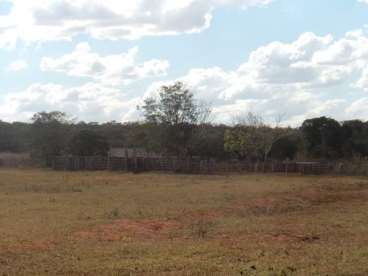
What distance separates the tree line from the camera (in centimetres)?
7388

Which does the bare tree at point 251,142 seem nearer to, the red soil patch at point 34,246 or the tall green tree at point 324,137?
the tall green tree at point 324,137

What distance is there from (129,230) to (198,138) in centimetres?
5989

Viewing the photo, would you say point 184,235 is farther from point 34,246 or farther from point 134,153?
point 134,153

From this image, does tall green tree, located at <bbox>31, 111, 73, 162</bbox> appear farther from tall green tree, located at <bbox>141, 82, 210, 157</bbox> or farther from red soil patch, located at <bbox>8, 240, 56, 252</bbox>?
red soil patch, located at <bbox>8, 240, 56, 252</bbox>

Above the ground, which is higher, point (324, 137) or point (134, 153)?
point (324, 137)

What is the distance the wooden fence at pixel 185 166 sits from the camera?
6144 cm

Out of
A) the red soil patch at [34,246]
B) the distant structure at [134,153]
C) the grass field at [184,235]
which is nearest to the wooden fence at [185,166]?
the distant structure at [134,153]

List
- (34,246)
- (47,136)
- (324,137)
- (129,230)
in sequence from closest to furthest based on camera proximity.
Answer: (34,246)
(129,230)
(324,137)
(47,136)

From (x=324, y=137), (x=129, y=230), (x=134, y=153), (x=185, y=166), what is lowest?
(x=129, y=230)

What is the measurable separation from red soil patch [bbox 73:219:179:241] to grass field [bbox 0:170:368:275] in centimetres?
3

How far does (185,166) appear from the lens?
6391 cm

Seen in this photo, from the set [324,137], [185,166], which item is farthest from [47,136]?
[324,137]

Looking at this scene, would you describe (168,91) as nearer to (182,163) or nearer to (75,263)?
(182,163)

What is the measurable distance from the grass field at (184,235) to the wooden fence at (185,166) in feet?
→ 102
